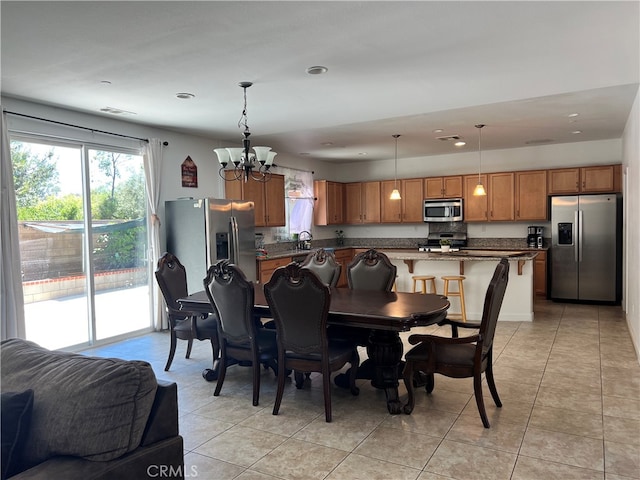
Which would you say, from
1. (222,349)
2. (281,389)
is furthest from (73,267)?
(281,389)

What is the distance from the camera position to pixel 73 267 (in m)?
4.92

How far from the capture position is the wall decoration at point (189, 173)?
614cm

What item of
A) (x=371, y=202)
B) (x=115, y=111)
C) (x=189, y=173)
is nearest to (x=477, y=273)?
(x=371, y=202)

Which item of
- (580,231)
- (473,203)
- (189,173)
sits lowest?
(580,231)

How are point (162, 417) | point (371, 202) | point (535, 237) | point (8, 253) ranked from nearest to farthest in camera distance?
point (162, 417) → point (8, 253) → point (535, 237) → point (371, 202)

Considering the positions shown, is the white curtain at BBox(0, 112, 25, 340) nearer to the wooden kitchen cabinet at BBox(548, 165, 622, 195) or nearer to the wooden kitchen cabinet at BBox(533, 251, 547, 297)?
the wooden kitchen cabinet at BBox(533, 251, 547, 297)

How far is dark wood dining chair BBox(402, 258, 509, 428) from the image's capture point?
2.96m

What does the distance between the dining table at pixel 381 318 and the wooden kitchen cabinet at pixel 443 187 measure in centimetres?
486

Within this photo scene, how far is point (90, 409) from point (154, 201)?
14.8ft

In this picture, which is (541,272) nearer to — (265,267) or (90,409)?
(265,267)

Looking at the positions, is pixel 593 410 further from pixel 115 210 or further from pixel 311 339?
pixel 115 210

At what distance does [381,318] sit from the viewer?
301cm

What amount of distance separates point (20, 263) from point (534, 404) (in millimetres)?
4520

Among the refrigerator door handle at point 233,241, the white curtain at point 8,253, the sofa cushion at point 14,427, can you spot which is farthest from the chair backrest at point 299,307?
the refrigerator door handle at point 233,241
